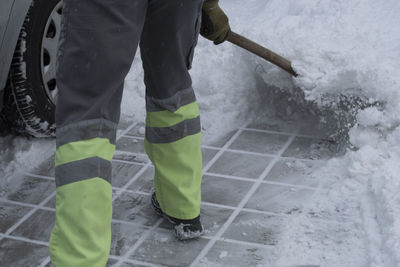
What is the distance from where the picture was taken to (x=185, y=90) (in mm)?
3020

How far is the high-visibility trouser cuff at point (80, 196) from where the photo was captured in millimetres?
2424

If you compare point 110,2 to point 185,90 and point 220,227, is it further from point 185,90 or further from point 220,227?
point 220,227

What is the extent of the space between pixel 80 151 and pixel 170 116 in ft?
2.14

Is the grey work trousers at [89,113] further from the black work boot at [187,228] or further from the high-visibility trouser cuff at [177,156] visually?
the black work boot at [187,228]

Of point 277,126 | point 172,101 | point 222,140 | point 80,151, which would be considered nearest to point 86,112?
point 80,151

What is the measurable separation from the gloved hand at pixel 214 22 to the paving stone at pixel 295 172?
0.75m

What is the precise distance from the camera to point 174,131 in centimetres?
302

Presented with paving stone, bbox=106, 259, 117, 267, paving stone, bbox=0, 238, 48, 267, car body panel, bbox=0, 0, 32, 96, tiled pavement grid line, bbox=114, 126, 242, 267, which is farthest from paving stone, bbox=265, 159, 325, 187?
car body panel, bbox=0, 0, 32, 96

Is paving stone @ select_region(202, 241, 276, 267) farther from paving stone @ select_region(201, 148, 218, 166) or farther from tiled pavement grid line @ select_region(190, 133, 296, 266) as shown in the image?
paving stone @ select_region(201, 148, 218, 166)

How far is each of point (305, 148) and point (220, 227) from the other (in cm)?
89

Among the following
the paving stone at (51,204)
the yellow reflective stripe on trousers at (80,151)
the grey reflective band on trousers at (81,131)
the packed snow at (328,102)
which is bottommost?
the paving stone at (51,204)

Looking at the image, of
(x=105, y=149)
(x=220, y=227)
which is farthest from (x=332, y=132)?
(x=105, y=149)

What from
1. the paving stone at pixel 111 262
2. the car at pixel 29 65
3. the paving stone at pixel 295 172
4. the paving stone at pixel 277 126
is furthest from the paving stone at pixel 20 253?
the paving stone at pixel 277 126

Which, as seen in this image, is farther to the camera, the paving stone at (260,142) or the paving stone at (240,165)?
the paving stone at (260,142)
